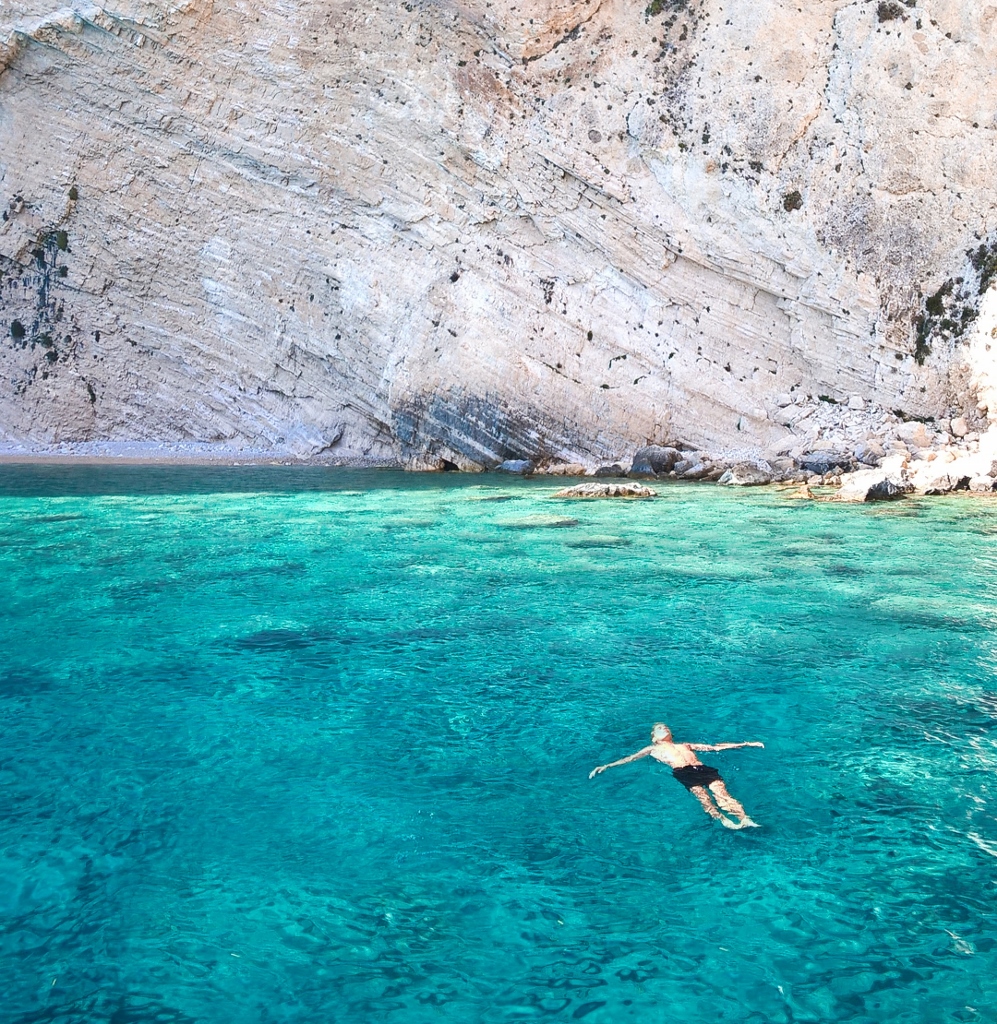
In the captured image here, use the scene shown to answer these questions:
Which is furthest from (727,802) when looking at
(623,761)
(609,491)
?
(609,491)

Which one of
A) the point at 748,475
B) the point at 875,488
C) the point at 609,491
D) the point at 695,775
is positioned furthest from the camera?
the point at 748,475

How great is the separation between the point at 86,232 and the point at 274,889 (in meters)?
29.9

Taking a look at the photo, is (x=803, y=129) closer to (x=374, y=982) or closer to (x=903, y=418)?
(x=903, y=418)

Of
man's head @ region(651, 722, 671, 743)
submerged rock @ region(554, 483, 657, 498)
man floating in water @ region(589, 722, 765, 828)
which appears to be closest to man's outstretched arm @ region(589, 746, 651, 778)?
man floating in water @ region(589, 722, 765, 828)

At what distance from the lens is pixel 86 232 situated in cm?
2898

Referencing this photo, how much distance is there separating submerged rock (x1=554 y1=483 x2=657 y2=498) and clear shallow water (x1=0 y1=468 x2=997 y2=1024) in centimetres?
708

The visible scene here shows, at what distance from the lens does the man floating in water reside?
169 inches

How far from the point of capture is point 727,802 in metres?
4.37

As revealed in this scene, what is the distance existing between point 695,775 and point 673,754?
0.78ft

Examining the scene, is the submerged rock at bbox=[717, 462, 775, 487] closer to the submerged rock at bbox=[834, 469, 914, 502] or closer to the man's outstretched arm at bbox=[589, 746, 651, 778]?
the submerged rock at bbox=[834, 469, 914, 502]

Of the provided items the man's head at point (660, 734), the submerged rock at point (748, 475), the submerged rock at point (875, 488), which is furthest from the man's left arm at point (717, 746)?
the submerged rock at point (748, 475)

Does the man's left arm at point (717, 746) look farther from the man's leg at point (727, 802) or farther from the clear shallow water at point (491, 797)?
the man's leg at point (727, 802)

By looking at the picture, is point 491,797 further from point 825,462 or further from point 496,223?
point 496,223

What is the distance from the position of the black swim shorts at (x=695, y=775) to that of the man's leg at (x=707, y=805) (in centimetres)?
4
